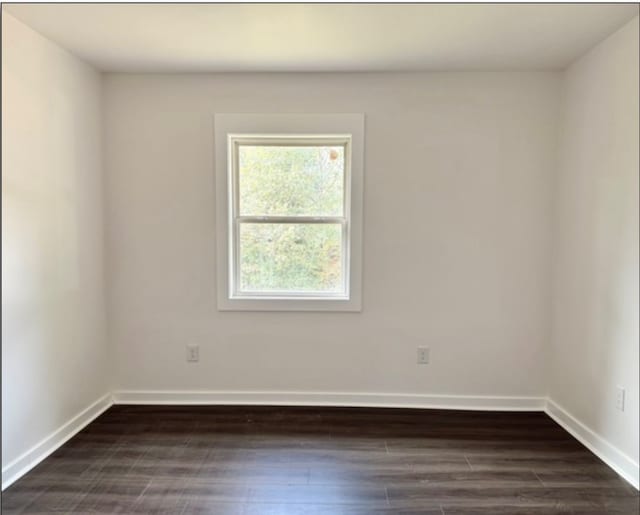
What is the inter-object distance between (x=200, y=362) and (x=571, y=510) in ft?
7.79

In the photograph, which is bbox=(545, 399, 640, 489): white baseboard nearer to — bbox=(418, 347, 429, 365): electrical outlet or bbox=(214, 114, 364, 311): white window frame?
bbox=(418, 347, 429, 365): electrical outlet

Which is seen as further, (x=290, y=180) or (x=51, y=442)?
(x=290, y=180)

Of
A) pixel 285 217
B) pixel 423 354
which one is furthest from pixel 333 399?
pixel 285 217

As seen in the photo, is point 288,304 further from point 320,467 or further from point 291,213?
point 320,467

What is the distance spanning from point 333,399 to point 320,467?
78cm

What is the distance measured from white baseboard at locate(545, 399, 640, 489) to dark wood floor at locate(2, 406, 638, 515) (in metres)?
0.04

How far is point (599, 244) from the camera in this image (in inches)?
93.4

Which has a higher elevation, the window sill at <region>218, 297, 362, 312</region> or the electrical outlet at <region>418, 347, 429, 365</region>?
the window sill at <region>218, 297, 362, 312</region>

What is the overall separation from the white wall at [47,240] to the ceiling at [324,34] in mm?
282

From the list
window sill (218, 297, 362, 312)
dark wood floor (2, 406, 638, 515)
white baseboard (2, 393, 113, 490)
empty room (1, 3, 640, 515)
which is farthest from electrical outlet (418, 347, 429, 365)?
white baseboard (2, 393, 113, 490)

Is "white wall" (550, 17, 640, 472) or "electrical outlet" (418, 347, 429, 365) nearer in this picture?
"white wall" (550, 17, 640, 472)

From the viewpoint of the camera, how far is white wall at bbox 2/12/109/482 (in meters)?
2.08

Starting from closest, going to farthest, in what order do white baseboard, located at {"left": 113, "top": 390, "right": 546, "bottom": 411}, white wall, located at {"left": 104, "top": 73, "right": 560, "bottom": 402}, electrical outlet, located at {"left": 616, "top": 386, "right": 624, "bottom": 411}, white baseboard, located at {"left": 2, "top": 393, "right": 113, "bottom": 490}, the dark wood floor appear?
the dark wood floor, white baseboard, located at {"left": 2, "top": 393, "right": 113, "bottom": 490}, electrical outlet, located at {"left": 616, "top": 386, "right": 624, "bottom": 411}, white wall, located at {"left": 104, "top": 73, "right": 560, "bottom": 402}, white baseboard, located at {"left": 113, "top": 390, "right": 546, "bottom": 411}

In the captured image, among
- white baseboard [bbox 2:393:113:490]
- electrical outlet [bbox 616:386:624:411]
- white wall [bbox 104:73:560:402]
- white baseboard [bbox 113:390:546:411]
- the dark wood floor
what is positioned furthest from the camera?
white baseboard [bbox 113:390:546:411]
